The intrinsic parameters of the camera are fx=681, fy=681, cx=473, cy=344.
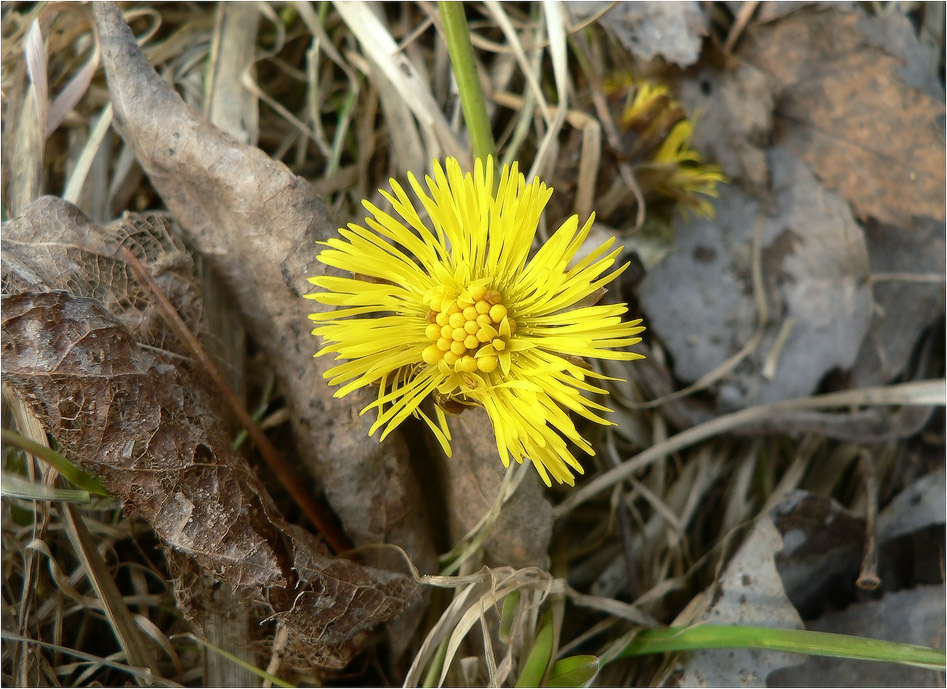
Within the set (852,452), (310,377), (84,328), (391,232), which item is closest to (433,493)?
(310,377)

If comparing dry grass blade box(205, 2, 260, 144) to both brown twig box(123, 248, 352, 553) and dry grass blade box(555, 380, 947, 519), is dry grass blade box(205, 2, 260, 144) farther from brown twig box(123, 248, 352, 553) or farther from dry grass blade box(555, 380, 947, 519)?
dry grass blade box(555, 380, 947, 519)

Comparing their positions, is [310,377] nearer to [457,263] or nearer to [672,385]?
[457,263]

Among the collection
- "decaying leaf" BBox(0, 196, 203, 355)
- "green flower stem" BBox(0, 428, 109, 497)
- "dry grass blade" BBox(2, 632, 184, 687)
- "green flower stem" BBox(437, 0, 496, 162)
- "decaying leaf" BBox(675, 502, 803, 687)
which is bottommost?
"decaying leaf" BBox(675, 502, 803, 687)

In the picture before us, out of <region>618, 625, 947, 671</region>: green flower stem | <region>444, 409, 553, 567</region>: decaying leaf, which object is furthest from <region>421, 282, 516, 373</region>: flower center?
<region>618, 625, 947, 671</region>: green flower stem

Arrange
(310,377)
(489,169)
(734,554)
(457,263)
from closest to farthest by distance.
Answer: (489,169) < (457,263) < (310,377) < (734,554)

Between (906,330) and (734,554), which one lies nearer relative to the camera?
(734,554)

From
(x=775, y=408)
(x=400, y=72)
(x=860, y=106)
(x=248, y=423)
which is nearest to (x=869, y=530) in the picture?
(x=775, y=408)

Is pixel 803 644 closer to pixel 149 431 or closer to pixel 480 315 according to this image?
pixel 480 315
